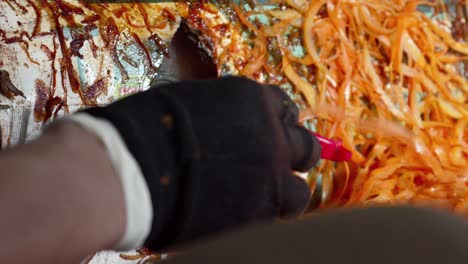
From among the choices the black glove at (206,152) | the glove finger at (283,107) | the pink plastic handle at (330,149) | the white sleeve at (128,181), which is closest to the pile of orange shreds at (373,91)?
the pink plastic handle at (330,149)

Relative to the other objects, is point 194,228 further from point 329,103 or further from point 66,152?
point 329,103

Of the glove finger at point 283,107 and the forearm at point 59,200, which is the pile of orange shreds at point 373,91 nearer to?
the glove finger at point 283,107

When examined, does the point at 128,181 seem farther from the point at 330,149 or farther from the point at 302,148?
the point at 330,149

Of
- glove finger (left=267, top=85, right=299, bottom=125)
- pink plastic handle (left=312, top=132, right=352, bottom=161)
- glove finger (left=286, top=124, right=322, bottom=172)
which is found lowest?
pink plastic handle (left=312, top=132, right=352, bottom=161)

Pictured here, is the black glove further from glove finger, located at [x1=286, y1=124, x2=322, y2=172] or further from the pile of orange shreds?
the pile of orange shreds

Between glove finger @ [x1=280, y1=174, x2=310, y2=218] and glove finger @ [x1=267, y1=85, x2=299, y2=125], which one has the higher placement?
glove finger @ [x1=267, y1=85, x2=299, y2=125]

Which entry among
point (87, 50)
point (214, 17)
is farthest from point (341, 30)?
point (87, 50)

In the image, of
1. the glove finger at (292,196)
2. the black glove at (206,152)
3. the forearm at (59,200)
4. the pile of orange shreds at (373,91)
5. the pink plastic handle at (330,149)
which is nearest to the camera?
the forearm at (59,200)

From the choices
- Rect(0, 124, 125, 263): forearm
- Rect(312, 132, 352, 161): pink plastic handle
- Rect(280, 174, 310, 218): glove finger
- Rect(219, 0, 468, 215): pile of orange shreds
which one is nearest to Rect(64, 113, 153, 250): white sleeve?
Rect(0, 124, 125, 263): forearm
